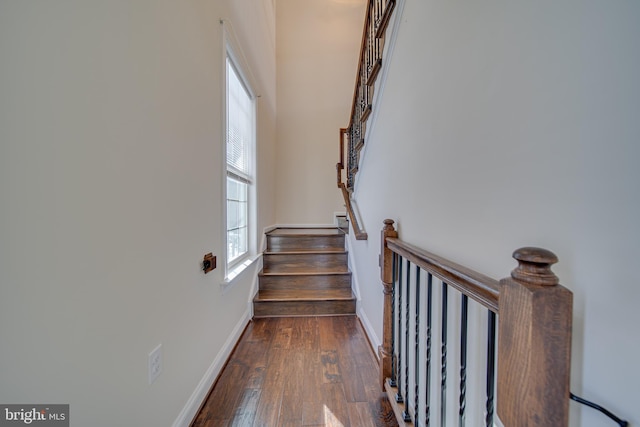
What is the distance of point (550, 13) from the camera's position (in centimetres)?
54

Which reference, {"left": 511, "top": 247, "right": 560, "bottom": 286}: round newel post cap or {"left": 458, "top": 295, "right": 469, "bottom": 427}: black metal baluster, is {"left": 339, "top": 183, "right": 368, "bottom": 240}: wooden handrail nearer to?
{"left": 458, "top": 295, "right": 469, "bottom": 427}: black metal baluster

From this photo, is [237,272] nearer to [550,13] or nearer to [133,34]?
[133,34]

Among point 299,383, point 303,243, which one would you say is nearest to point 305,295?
point 303,243

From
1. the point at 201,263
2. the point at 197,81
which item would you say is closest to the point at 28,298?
the point at 201,263

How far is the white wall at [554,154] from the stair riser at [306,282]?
1.78 m

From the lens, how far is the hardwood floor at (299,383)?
4.29ft

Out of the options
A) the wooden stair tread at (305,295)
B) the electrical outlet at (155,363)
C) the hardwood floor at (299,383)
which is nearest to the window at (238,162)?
the wooden stair tread at (305,295)

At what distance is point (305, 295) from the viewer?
8.37 ft

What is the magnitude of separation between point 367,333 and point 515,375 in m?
1.75

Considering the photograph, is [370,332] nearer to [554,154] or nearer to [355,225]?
[355,225]

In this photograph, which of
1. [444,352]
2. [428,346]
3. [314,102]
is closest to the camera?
[444,352]

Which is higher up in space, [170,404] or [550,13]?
[550,13]

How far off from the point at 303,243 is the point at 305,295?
2.39 ft

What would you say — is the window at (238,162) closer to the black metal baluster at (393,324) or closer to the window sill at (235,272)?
the window sill at (235,272)
